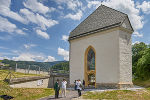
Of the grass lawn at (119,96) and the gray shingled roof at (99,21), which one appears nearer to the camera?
the grass lawn at (119,96)

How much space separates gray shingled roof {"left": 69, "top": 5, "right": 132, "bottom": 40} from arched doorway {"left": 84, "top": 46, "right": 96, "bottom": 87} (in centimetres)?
303

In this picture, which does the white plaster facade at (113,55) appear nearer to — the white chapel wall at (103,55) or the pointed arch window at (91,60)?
the white chapel wall at (103,55)

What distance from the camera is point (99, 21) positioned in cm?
2364

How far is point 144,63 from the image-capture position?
25.6 m

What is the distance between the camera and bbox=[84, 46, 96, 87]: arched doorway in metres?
23.0

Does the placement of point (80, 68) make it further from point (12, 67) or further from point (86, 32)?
point (12, 67)

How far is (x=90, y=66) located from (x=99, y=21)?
23.6ft

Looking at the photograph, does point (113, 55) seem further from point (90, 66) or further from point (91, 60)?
point (90, 66)

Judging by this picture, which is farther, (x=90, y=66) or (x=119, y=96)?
(x=90, y=66)

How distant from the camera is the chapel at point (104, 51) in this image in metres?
19.9

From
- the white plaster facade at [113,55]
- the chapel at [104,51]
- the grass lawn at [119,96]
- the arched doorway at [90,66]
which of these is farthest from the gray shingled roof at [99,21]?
the grass lawn at [119,96]

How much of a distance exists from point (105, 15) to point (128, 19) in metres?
3.64

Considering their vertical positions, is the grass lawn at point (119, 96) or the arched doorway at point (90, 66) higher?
the arched doorway at point (90, 66)

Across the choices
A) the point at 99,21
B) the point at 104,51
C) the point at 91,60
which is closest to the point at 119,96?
the point at 104,51
